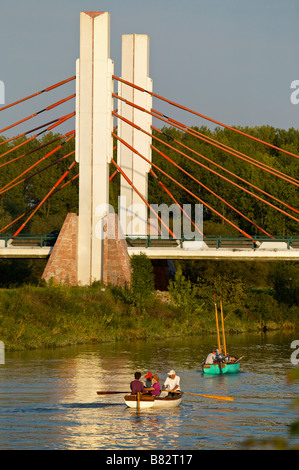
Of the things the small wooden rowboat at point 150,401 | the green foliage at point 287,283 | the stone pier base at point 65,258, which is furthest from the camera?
the green foliage at point 287,283

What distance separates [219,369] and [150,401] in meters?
8.10

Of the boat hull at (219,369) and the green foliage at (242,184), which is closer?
the boat hull at (219,369)

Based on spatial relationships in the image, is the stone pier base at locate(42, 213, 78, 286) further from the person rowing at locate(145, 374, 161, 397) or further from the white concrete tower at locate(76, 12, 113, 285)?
the person rowing at locate(145, 374, 161, 397)

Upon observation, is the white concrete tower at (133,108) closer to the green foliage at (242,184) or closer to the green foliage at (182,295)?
the green foliage at (182,295)

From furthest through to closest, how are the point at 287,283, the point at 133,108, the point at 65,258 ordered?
the point at 287,283 < the point at 133,108 < the point at 65,258

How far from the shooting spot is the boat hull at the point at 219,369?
1329 inches

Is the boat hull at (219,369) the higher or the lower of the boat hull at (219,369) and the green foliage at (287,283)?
the lower

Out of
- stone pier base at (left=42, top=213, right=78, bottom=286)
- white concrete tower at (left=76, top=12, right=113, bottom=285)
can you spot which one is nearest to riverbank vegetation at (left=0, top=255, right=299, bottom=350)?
stone pier base at (left=42, top=213, right=78, bottom=286)

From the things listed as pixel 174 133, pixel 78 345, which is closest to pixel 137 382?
pixel 78 345

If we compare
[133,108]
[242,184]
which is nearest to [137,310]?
[133,108]

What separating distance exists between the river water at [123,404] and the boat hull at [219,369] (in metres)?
0.45

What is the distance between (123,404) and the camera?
89.5 ft

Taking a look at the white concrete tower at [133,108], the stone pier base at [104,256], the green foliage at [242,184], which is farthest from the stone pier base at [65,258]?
the green foliage at [242,184]

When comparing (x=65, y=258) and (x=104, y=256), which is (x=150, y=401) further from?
(x=104, y=256)
